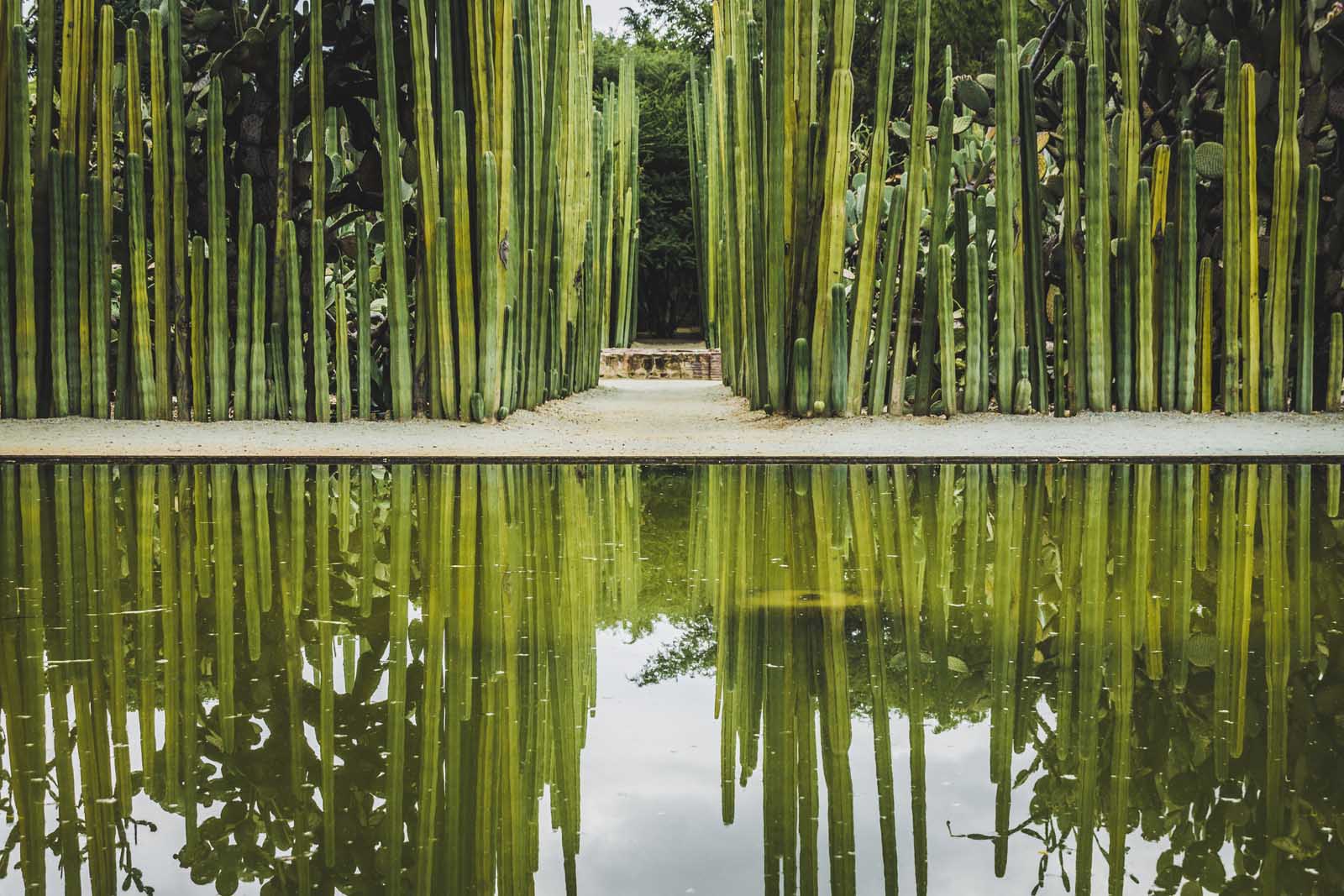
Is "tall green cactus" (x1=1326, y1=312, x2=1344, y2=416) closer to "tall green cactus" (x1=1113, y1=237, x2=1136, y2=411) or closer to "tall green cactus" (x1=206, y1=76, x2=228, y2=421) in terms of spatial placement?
"tall green cactus" (x1=1113, y1=237, x2=1136, y2=411)

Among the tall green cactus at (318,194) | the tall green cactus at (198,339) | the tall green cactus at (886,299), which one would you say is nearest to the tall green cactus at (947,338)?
the tall green cactus at (886,299)

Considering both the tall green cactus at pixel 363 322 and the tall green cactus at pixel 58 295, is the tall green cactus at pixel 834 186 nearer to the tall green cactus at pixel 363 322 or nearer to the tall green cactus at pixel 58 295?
the tall green cactus at pixel 363 322

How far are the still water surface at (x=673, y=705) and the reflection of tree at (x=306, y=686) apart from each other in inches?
0.4

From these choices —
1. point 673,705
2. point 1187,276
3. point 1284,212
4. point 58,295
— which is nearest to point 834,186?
point 1187,276

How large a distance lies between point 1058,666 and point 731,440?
470 cm

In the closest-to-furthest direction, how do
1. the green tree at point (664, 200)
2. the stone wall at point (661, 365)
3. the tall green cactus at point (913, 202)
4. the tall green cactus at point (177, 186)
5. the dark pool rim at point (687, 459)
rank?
the dark pool rim at point (687, 459)
the tall green cactus at point (177, 186)
the tall green cactus at point (913, 202)
the stone wall at point (661, 365)
the green tree at point (664, 200)

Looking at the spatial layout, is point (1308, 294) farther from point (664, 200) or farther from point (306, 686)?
point (664, 200)

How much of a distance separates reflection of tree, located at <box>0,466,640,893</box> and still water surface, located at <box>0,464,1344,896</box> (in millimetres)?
10

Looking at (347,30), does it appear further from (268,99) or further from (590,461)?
(590,461)

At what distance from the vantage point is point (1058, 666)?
284 centimetres

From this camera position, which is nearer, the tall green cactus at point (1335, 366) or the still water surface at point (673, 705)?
the still water surface at point (673, 705)

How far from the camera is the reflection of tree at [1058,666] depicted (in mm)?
2020

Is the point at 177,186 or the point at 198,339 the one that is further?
the point at 198,339

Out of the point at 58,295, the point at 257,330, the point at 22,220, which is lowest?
the point at 257,330
